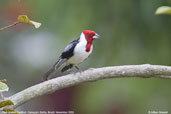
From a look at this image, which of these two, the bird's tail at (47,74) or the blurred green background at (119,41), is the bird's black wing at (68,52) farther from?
the blurred green background at (119,41)

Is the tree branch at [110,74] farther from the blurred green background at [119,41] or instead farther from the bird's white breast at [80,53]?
the blurred green background at [119,41]

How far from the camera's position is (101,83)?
627 cm

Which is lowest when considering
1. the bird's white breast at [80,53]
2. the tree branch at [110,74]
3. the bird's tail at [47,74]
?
the tree branch at [110,74]

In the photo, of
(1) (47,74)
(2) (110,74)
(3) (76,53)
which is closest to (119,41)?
(3) (76,53)

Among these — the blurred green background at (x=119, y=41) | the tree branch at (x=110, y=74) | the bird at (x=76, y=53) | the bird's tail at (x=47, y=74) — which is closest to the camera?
the tree branch at (x=110, y=74)

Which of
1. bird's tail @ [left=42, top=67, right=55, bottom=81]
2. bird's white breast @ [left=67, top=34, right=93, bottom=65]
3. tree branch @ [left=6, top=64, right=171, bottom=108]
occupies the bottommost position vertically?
tree branch @ [left=6, top=64, right=171, bottom=108]

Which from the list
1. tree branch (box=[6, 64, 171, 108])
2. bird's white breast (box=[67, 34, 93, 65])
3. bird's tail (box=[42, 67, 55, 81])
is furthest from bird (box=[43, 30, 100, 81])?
tree branch (box=[6, 64, 171, 108])

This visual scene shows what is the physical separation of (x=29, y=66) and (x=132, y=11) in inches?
105

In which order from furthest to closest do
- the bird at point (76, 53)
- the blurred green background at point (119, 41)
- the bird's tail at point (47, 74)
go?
1. the blurred green background at point (119, 41)
2. the bird at point (76, 53)
3. the bird's tail at point (47, 74)

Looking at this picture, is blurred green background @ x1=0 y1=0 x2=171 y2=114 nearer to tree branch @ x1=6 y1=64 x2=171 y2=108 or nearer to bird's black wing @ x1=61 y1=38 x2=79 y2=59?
bird's black wing @ x1=61 y1=38 x2=79 y2=59

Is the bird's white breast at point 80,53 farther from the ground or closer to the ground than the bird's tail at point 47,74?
farther from the ground

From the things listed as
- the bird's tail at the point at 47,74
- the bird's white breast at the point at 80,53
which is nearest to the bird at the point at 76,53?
the bird's white breast at the point at 80,53

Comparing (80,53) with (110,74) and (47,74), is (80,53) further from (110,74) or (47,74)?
(110,74)

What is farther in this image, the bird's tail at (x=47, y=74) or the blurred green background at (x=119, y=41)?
the blurred green background at (x=119, y=41)
